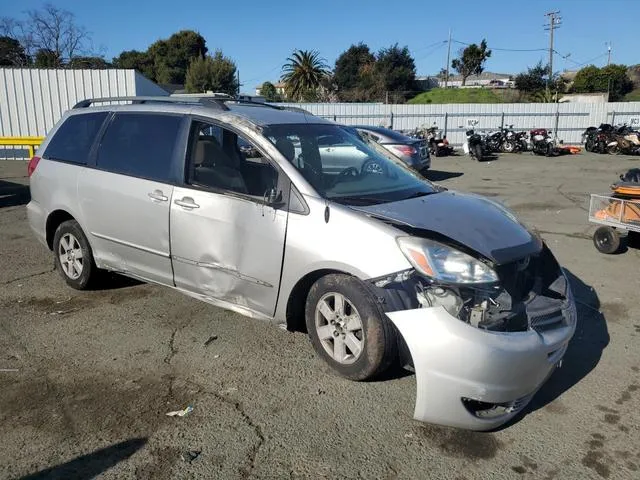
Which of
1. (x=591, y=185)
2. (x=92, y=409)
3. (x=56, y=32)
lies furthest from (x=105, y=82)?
(x=56, y=32)

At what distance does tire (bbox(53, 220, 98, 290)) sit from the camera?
5.12 meters

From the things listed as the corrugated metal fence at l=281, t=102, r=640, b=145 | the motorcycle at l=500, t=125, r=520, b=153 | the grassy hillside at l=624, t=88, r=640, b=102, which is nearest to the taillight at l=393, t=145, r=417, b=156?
the motorcycle at l=500, t=125, r=520, b=153

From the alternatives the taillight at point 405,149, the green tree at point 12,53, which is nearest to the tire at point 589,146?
the taillight at point 405,149

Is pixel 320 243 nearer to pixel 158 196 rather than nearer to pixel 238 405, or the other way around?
pixel 238 405

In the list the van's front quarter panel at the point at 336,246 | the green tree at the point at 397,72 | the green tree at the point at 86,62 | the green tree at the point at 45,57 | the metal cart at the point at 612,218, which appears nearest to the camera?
the van's front quarter panel at the point at 336,246

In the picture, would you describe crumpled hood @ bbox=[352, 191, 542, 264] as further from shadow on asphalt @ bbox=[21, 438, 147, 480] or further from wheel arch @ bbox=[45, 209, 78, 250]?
wheel arch @ bbox=[45, 209, 78, 250]

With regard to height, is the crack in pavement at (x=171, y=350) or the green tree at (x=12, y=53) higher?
the green tree at (x=12, y=53)

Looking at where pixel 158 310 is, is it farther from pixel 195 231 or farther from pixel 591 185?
pixel 591 185

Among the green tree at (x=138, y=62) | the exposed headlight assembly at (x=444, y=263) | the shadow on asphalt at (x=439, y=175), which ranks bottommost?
the shadow on asphalt at (x=439, y=175)

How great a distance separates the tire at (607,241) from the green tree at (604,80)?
59.0 m

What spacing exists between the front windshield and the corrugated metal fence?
74.7 ft

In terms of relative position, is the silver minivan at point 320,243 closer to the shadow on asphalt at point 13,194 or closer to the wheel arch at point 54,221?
the wheel arch at point 54,221

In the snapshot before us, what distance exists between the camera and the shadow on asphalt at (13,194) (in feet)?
34.0

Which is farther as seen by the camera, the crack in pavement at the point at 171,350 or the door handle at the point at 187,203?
the door handle at the point at 187,203
